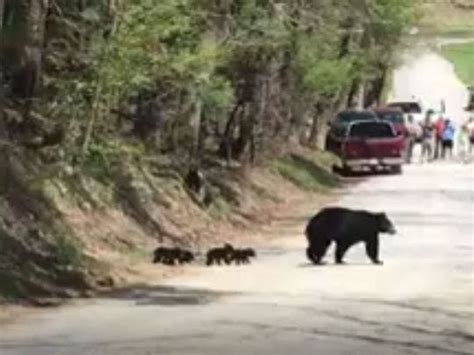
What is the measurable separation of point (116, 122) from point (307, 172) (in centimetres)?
1839

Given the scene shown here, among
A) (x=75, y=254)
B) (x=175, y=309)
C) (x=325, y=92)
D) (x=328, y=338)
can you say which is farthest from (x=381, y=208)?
(x=328, y=338)

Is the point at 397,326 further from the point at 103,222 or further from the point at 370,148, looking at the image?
the point at 370,148

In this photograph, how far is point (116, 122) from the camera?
29266 mm

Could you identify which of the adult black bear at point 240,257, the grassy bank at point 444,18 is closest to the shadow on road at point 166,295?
the adult black bear at point 240,257

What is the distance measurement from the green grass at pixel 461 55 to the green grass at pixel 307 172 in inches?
2607

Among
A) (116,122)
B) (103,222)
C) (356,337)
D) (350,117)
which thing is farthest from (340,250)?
(350,117)

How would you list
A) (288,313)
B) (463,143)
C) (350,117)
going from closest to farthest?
(288,313), (350,117), (463,143)

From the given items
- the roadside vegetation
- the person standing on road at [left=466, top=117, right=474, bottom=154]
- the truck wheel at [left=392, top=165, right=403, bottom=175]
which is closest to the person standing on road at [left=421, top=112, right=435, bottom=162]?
the person standing on road at [left=466, top=117, right=474, bottom=154]

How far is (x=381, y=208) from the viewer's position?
36.1 m

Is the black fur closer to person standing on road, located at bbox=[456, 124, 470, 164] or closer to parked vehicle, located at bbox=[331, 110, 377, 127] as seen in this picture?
parked vehicle, located at bbox=[331, 110, 377, 127]

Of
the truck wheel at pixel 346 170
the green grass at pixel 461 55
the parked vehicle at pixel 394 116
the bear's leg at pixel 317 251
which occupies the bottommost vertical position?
the truck wheel at pixel 346 170

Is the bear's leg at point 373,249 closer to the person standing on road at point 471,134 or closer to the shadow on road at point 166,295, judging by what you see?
the shadow on road at point 166,295

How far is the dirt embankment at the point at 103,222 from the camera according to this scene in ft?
64.4

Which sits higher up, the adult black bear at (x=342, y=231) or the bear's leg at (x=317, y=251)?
the adult black bear at (x=342, y=231)
